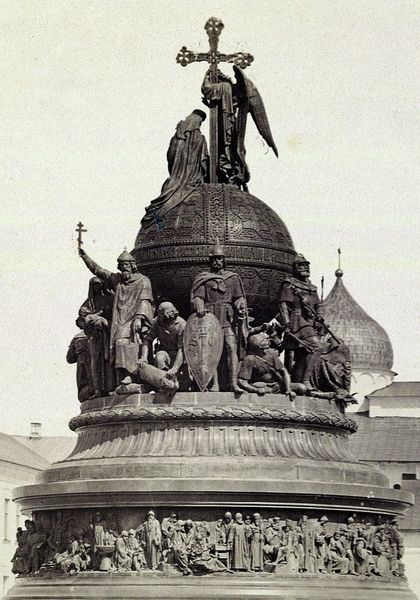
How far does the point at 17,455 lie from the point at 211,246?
4504 centimetres

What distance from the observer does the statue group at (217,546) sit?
2561 centimetres

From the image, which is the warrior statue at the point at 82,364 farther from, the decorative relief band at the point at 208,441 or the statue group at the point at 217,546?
the statue group at the point at 217,546

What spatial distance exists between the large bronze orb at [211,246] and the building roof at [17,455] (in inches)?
1592

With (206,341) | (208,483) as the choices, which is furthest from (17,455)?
(208,483)

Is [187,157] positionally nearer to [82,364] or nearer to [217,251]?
[217,251]

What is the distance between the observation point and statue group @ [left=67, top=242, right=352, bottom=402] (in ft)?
88.1

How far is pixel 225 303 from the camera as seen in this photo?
89.1ft

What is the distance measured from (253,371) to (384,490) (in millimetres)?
2767

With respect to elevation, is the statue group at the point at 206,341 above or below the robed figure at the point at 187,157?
below

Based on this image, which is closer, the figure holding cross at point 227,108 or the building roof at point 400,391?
the figure holding cross at point 227,108

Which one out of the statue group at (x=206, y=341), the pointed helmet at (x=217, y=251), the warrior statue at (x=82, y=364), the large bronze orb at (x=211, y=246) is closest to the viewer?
the statue group at (x=206, y=341)

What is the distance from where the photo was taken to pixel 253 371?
27203 millimetres

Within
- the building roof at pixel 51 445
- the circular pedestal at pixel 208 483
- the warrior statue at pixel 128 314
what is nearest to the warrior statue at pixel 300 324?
the circular pedestal at pixel 208 483

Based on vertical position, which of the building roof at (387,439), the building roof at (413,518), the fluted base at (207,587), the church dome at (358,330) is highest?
the church dome at (358,330)
